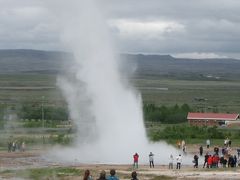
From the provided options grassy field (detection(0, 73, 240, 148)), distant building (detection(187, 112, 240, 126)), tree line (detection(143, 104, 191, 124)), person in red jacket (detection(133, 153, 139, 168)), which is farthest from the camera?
grassy field (detection(0, 73, 240, 148))

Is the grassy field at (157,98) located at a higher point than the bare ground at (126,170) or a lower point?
higher

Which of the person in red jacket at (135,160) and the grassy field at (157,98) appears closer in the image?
the person in red jacket at (135,160)

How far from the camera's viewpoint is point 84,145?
123 feet

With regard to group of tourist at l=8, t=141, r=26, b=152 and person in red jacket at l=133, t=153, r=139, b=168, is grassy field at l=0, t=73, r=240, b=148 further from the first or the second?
person in red jacket at l=133, t=153, r=139, b=168

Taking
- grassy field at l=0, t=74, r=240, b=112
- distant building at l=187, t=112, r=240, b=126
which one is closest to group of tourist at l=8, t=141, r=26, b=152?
distant building at l=187, t=112, r=240, b=126

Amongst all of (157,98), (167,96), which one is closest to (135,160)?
(157,98)

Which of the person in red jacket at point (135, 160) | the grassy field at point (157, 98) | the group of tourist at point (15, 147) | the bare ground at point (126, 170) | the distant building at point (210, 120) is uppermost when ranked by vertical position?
the grassy field at point (157, 98)

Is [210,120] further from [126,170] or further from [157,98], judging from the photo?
[157,98]

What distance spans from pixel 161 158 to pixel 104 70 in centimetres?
777

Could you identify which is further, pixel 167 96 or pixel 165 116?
pixel 167 96

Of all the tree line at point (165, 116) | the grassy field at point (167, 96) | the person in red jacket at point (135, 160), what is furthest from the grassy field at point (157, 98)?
the person in red jacket at point (135, 160)

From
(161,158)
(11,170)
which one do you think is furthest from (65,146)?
(11,170)

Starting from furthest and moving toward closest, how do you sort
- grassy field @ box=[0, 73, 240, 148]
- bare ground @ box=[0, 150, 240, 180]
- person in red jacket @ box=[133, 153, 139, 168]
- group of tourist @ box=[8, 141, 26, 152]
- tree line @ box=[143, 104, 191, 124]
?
grassy field @ box=[0, 73, 240, 148] → tree line @ box=[143, 104, 191, 124] → group of tourist @ box=[8, 141, 26, 152] → person in red jacket @ box=[133, 153, 139, 168] → bare ground @ box=[0, 150, 240, 180]

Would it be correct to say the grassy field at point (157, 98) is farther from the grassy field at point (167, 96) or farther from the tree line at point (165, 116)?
the tree line at point (165, 116)
